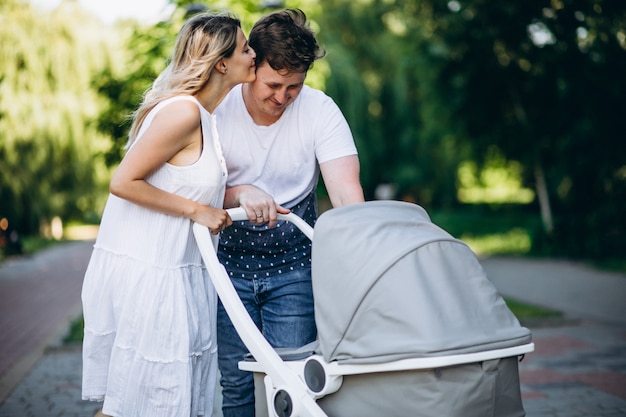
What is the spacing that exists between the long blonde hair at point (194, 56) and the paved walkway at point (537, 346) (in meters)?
3.08

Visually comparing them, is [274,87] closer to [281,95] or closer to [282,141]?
[281,95]

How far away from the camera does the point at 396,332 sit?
243 centimetres

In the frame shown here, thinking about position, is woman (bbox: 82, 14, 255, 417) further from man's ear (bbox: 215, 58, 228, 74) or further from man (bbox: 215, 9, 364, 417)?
man (bbox: 215, 9, 364, 417)

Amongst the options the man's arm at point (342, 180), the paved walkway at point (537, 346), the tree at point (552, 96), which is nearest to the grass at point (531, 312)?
the paved walkway at point (537, 346)

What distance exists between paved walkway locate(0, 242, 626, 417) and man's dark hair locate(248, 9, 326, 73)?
9.90 ft

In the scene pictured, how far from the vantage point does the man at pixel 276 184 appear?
3.24 meters

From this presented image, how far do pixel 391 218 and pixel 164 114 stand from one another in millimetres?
840

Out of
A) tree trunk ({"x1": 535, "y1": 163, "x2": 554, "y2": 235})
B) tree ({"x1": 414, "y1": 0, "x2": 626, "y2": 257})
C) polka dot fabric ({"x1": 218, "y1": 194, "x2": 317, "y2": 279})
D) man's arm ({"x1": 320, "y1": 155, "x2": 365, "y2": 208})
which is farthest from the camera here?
tree trunk ({"x1": 535, "y1": 163, "x2": 554, "y2": 235})

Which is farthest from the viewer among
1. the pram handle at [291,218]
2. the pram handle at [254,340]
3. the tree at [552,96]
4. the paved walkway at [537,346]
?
the tree at [552,96]

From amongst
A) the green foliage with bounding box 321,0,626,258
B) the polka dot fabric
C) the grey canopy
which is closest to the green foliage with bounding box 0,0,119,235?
the green foliage with bounding box 321,0,626,258

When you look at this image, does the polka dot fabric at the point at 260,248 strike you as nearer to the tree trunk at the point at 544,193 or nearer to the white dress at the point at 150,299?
the white dress at the point at 150,299

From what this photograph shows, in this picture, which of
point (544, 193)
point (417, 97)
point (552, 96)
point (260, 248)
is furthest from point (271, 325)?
point (417, 97)

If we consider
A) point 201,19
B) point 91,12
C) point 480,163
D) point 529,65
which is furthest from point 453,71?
point 201,19

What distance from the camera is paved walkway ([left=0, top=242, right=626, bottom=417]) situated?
5.65 meters
